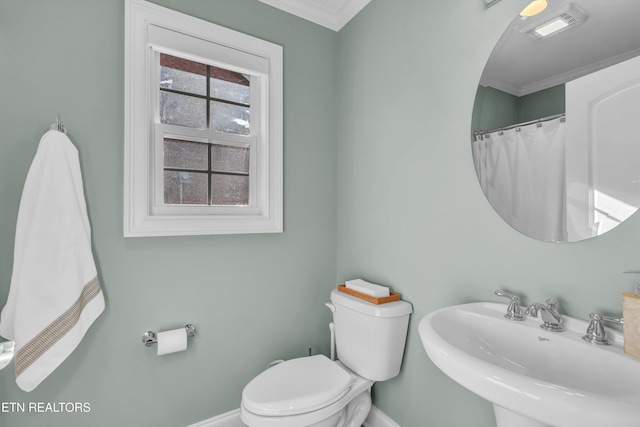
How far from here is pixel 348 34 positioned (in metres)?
1.89

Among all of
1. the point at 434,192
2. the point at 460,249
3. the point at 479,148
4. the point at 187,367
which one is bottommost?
the point at 187,367

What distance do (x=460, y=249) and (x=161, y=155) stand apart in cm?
145

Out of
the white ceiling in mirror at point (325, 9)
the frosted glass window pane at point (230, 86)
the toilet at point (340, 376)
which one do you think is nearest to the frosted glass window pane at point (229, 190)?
the frosted glass window pane at point (230, 86)

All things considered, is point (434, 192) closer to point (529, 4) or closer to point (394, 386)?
point (529, 4)

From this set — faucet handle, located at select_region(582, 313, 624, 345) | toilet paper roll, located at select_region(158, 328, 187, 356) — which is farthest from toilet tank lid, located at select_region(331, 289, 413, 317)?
toilet paper roll, located at select_region(158, 328, 187, 356)

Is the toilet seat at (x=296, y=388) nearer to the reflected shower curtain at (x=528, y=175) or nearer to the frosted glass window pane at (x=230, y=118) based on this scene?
the reflected shower curtain at (x=528, y=175)

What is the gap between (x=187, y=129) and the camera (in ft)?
5.08

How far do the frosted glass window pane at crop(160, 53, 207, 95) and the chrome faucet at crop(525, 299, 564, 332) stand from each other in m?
1.74

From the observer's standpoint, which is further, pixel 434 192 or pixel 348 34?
pixel 348 34

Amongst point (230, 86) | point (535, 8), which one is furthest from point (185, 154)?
point (535, 8)

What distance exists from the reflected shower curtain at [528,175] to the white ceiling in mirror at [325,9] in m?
1.21

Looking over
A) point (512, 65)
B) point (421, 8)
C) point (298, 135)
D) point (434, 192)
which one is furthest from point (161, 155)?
point (512, 65)

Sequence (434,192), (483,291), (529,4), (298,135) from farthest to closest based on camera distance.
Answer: (298,135) < (434,192) < (483,291) < (529,4)

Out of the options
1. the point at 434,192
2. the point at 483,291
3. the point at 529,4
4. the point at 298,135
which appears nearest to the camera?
the point at 529,4
